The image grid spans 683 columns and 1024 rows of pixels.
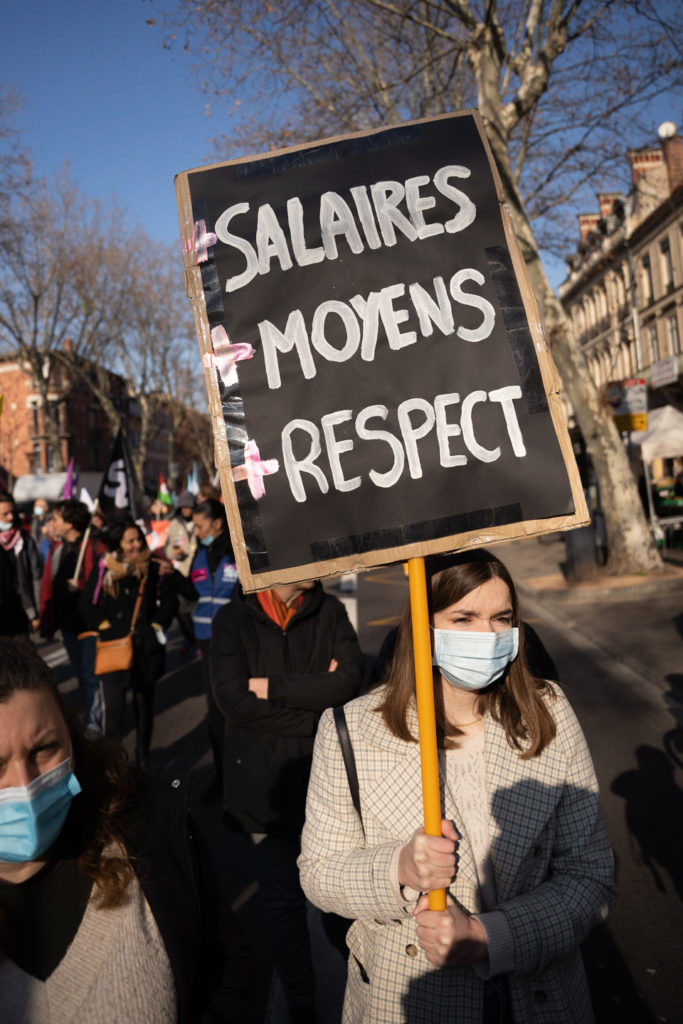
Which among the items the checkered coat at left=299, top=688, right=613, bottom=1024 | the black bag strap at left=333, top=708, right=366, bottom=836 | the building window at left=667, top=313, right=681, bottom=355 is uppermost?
the building window at left=667, top=313, right=681, bottom=355

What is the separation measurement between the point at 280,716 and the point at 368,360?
1.77m

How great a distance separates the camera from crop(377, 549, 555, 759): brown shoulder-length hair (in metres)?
2.01

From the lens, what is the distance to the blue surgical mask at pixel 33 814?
1.59 metres

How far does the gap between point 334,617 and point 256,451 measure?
69.6 inches

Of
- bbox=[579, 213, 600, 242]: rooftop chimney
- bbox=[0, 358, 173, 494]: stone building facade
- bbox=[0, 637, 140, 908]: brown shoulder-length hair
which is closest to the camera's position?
bbox=[0, 637, 140, 908]: brown shoulder-length hair

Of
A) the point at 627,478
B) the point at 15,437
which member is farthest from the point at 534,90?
the point at 15,437

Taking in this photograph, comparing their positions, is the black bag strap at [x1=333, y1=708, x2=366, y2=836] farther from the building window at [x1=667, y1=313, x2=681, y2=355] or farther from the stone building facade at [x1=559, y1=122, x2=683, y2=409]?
the building window at [x1=667, y1=313, x2=681, y2=355]

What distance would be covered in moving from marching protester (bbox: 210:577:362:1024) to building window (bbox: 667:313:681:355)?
114 feet

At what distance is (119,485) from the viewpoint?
1023cm

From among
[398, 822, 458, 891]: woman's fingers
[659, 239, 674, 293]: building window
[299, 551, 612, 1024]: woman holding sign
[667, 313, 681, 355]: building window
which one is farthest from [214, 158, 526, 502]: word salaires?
[659, 239, 674, 293]: building window

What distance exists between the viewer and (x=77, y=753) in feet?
5.94

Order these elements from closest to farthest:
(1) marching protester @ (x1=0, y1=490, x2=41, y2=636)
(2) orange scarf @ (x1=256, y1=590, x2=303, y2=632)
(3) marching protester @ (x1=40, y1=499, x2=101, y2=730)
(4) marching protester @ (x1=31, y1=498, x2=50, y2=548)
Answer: (2) orange scarf @ (x1=256, y1=590, x2=303, y2=632) → (1) marching protester @ (x1=0, y1=490, x2=41, y2=636) → (3) marching protester @ (x1=40, y1=499, x2=101, y2=730) → (4) marching protester @ (x1=31, y1=498, x2=50, y2=548)

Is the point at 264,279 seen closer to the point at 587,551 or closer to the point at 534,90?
the point at 587,551

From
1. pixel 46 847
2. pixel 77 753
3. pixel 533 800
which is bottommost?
pixel 533 800
